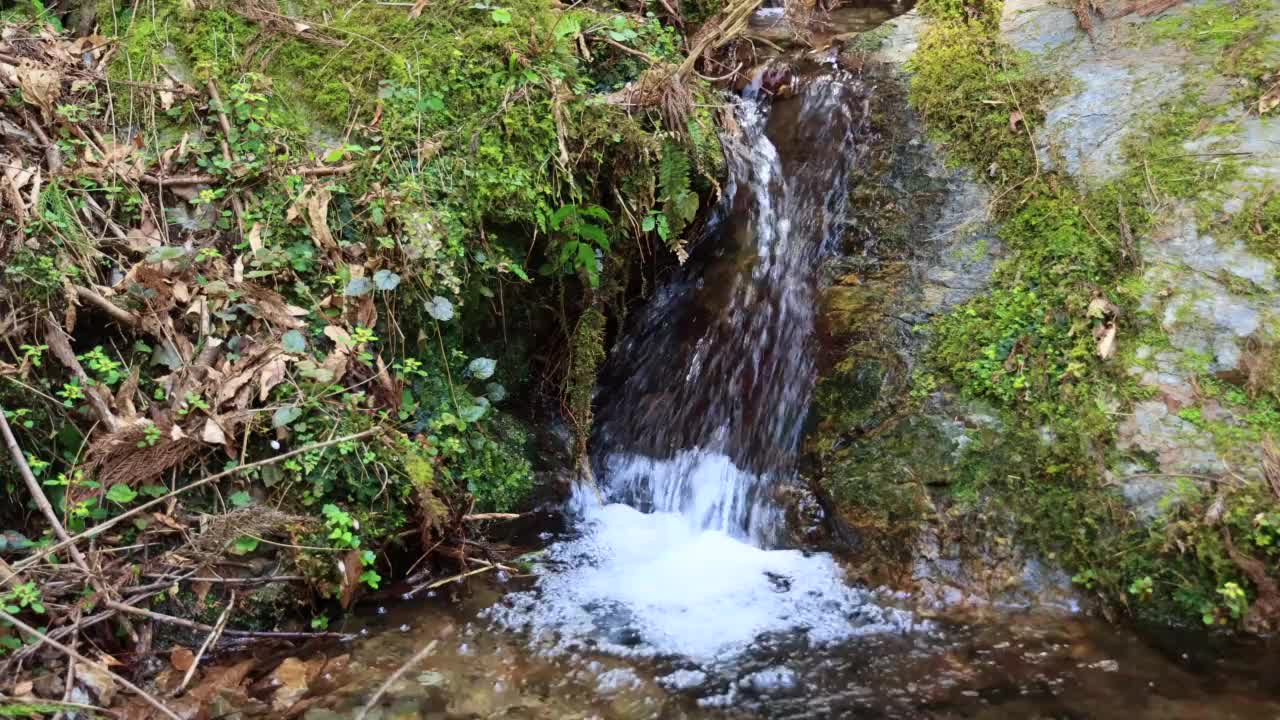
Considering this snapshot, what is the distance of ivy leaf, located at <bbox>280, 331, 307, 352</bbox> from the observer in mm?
3564

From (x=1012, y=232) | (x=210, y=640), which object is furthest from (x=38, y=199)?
(x=1012, y=232)

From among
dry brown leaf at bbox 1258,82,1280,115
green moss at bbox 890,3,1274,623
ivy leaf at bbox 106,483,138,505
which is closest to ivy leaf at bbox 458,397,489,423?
ivy leaf at bbox 106,483,138,505

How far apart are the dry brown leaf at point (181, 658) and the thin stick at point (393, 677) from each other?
71 cm

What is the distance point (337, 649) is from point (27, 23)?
4006 millimetres

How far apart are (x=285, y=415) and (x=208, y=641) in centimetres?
97

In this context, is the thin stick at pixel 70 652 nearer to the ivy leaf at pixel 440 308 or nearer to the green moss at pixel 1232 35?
the ivy leaf at pixel 440 308

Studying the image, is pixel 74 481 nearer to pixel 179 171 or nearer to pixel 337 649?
pixel 337 649

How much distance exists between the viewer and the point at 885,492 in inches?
158

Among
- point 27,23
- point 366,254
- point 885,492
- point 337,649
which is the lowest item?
point 337,649

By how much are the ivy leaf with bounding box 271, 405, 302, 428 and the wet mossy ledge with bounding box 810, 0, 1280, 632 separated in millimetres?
2819

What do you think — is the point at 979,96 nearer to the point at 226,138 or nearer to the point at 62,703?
the point at 226,138

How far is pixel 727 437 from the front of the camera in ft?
16.2

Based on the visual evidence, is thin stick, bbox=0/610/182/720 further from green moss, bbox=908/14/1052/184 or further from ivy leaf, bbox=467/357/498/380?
green moss, bbox=908/14/1052/184

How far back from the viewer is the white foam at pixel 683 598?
3.58 m
